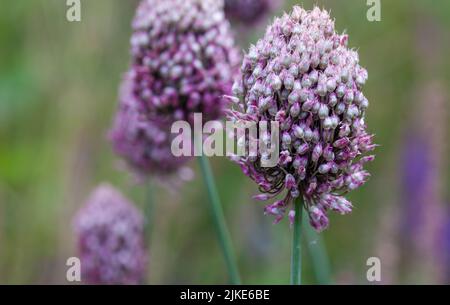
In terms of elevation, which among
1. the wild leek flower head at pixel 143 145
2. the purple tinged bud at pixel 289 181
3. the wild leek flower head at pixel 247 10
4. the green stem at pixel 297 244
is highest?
the wild leek flower head at pixel 247 10

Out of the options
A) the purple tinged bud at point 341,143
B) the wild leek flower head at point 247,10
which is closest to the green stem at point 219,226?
the purple tinged bud at point 341,143

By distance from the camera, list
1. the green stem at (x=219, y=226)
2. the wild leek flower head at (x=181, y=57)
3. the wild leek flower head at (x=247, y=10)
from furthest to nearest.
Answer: the wild leek flower head at (x=247, y=10) → the wild leek flower head at (x=181, y=57) → the green stem at (x=219, y=226)

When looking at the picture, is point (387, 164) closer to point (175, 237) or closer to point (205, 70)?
point (175, 237)

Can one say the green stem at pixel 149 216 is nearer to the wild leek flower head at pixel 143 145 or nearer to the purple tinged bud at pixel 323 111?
the wild leek flower head at pixel 143 145

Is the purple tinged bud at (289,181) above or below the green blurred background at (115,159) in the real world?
below

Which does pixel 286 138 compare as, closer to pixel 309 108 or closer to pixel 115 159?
pixel 309 108

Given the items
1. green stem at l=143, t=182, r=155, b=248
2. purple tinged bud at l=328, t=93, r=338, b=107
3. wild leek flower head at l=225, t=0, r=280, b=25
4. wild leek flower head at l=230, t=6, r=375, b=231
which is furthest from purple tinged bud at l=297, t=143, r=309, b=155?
wild leek flower head at l=225, t=0, r=280, b=25

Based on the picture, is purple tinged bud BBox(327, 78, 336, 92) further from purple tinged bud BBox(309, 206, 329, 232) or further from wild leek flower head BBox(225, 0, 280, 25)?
wild leek flower head BBox(225, 0, 280, 25)
